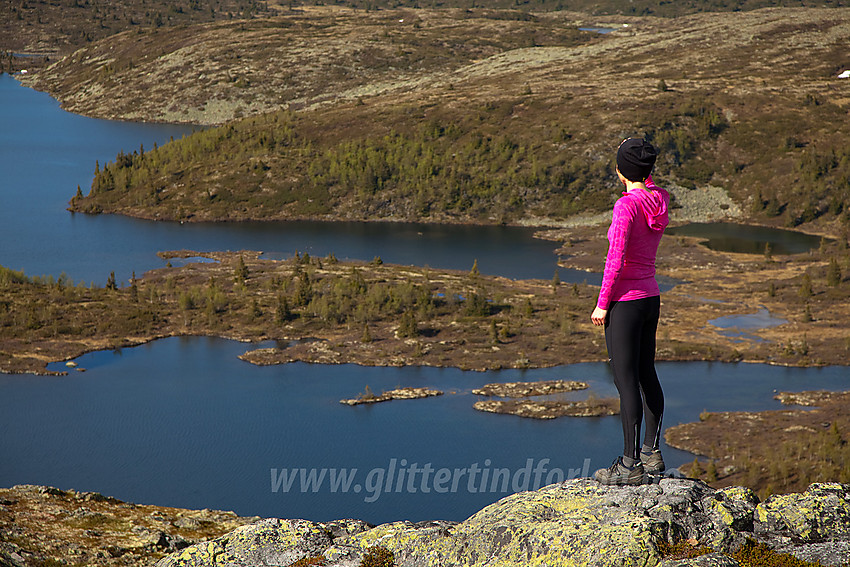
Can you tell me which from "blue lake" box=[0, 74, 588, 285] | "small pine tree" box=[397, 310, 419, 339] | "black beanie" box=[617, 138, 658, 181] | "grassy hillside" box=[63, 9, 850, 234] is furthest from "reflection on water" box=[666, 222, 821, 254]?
"black beanie" box=[617, 138, 658, 181]

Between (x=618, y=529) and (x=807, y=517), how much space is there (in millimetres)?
2914

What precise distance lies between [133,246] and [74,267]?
1104 cm

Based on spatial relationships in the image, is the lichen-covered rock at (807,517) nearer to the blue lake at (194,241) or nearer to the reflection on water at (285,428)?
the reflection on water at (285,428)

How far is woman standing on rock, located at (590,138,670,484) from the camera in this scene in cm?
1459

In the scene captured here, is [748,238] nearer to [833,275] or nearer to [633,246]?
[833,275]

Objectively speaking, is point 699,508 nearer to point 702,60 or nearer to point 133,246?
point 133,246

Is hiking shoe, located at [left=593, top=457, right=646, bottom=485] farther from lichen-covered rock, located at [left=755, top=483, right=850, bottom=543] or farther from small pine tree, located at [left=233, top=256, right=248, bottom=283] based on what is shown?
small pine tree, located at [left=233, top=256, right=248, bottom=283]

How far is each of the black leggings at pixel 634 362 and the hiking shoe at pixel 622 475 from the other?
20 centimetres

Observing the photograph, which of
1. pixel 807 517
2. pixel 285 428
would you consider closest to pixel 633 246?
pixel 807 517

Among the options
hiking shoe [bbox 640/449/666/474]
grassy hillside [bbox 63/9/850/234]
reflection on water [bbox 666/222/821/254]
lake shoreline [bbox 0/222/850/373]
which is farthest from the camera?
grassy hillside [bbox 63/9/850/234]

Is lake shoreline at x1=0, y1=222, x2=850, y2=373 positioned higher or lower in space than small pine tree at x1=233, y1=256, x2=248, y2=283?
lower

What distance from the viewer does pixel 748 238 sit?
114250 millimetres

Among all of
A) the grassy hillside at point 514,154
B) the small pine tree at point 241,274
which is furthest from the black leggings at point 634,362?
the grassy hillside at point 514,154

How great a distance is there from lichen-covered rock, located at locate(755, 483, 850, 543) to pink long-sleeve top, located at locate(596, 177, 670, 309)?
360cm
